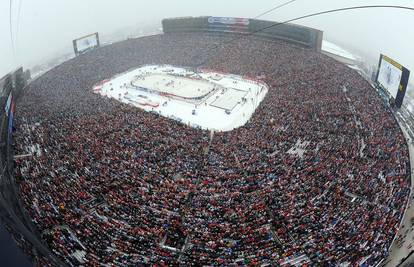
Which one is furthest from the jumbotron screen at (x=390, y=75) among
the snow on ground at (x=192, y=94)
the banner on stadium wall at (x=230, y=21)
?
the banner on stadium wall at (x=230, y=21)

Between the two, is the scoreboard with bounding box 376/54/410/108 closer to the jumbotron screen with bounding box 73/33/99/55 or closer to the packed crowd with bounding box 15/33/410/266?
the packed crowd with bounding box 15/33/410/266

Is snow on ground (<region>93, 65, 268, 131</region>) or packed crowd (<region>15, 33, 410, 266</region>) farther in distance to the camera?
snow on ground (<region>93, 65, 268, 131</region>)

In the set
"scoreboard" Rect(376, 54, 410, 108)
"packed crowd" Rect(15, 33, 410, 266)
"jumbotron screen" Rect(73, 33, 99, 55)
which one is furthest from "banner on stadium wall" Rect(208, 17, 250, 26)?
"scoreboard" Rect(376, 54, 410, 108)

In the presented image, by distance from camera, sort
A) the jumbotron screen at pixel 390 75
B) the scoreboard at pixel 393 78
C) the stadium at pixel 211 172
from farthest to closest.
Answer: the jumbotron screen at pixel 390 75, the scoreboard at pixel 393 78, the stadium at pixel 211 172

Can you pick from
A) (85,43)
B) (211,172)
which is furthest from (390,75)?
(85,43)

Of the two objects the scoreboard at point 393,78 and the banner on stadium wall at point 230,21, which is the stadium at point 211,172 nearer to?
the scoreboard at point 393,78

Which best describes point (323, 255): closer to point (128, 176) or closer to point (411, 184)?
point (411, 184)
